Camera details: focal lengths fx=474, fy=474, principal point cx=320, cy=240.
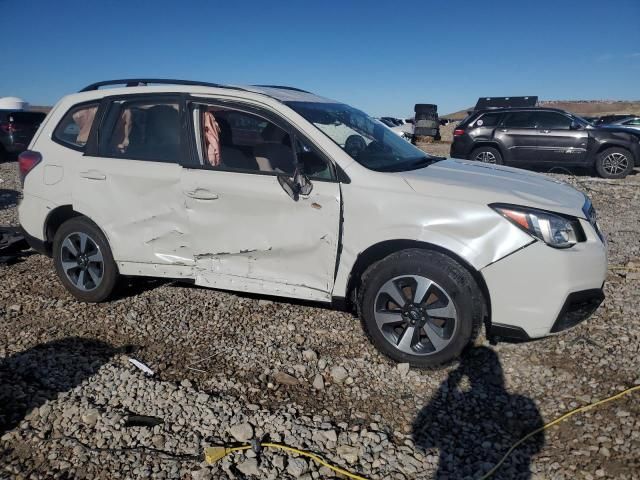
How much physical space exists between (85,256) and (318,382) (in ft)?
7.91

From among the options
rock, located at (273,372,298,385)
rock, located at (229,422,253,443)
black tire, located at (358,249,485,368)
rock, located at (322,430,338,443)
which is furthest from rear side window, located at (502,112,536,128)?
rock, located at (229,422,253,443)

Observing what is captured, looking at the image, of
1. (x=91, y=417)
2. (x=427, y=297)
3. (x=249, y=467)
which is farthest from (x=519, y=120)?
(x=91, y=417)

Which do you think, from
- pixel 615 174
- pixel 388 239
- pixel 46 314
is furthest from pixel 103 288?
pixel 615 174

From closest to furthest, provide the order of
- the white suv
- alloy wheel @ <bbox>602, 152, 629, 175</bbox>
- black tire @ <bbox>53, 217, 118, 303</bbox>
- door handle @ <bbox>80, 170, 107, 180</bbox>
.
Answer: the white suv < door handle @ <bbox>80, 170, 107, 180</bbox> < black tire @ <bbox>53, 217, 118, 303</bbox> < alloy wheel @ <bbox>602, 152, 629, 175</bbox>

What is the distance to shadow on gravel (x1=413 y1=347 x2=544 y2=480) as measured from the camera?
2.41 m

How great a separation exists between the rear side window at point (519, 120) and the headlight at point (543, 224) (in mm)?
10084

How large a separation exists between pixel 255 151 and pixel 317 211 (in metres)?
0.85

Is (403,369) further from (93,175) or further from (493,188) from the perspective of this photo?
(93,175)

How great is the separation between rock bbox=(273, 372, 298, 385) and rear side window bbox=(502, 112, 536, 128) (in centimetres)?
1090

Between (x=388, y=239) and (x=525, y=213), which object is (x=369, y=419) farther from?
(x=525, y=213)

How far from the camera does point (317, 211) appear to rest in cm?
327

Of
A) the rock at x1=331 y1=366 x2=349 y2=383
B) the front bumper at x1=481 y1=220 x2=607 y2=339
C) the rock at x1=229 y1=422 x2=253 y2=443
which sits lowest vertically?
the rock at x1=229 y1=422 x2=253 y2=443

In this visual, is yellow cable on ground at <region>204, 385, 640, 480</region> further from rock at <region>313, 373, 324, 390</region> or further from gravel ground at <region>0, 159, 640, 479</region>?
rock at <region>313, 373, 324, 390</region>

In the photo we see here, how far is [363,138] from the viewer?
379cm
